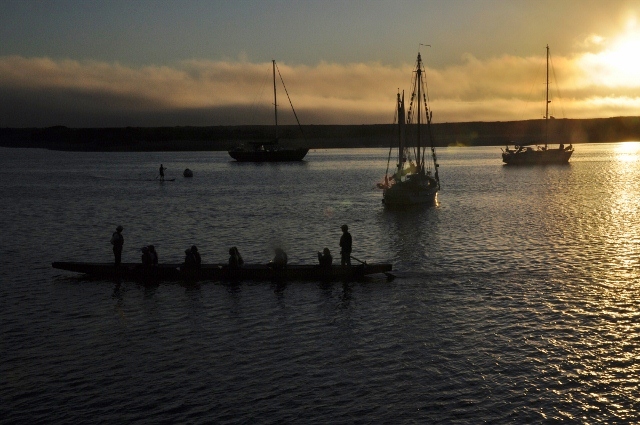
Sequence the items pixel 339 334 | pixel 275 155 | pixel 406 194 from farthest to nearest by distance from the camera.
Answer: pixel 275 155, pixel 406 194, pixel 339 334

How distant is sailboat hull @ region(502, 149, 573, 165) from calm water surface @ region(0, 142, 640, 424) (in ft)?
355

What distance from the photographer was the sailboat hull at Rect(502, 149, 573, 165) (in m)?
157

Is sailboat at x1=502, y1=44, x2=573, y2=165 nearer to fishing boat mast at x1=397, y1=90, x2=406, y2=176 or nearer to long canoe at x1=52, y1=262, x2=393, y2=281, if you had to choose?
fishing boat mast at x1=397, y1=90, x2=406, y2=176

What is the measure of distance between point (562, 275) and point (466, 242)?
11.8 m

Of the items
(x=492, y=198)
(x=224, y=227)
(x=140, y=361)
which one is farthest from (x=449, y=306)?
(x=492, y=198)

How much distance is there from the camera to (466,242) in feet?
151

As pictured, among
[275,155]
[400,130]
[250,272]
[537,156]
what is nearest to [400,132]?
[400,130]

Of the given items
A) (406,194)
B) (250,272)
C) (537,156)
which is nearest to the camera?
(250,272)

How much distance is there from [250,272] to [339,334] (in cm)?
981

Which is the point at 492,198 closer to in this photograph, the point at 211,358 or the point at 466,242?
the point at 466,242

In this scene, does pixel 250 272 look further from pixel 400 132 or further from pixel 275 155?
pixel 275 155

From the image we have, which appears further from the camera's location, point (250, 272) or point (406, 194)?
point (406, 194)

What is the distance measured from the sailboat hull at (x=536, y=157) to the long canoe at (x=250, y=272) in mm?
131296

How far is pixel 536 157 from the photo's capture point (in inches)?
6206
